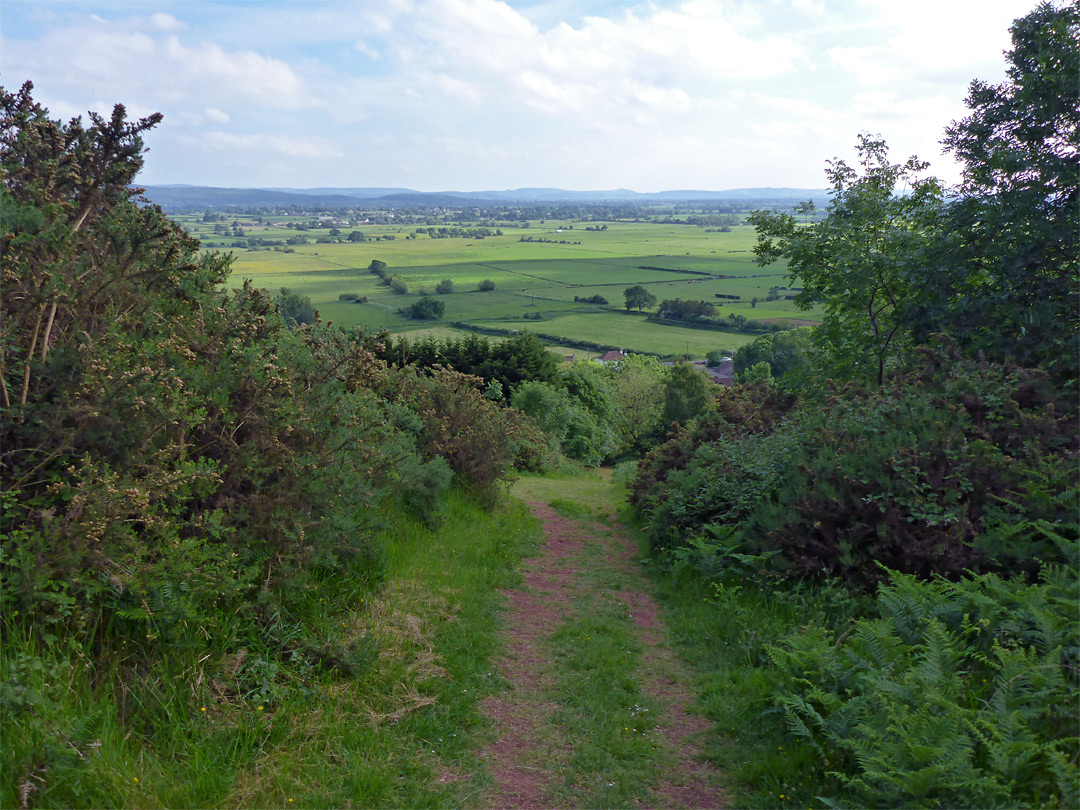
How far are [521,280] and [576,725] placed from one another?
12271cm

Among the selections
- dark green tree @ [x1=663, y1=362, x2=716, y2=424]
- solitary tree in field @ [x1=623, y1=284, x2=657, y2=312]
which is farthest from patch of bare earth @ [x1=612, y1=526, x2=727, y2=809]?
solitary tree in field @ [x1=623, y1=284, x2=657, y2=312]

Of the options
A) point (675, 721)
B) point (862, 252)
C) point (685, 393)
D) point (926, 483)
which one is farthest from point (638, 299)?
point (675, 721)

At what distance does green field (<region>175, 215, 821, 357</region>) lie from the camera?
274ft

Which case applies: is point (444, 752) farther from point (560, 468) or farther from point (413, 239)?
point (413, 239)

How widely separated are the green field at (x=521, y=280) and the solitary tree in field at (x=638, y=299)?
356 cm

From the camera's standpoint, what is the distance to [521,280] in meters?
125

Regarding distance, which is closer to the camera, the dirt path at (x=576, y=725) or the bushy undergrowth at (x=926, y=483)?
the dirt path at (x=576, y=725)

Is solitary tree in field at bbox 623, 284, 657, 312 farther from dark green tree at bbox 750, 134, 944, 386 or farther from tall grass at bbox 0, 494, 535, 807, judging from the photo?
tall grass at bbox 0, 494, 535, 807

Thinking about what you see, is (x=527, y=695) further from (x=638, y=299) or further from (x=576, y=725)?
(x=638, y=299)

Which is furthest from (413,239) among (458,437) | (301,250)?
(458,437)

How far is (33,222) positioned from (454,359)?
32276mm

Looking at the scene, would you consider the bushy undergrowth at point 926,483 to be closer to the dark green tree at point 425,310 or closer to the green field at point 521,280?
the green field at point 521,280

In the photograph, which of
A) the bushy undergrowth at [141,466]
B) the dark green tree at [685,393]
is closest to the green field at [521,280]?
the dark green tree at [685,393]

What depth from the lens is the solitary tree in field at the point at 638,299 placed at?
4144 inches
